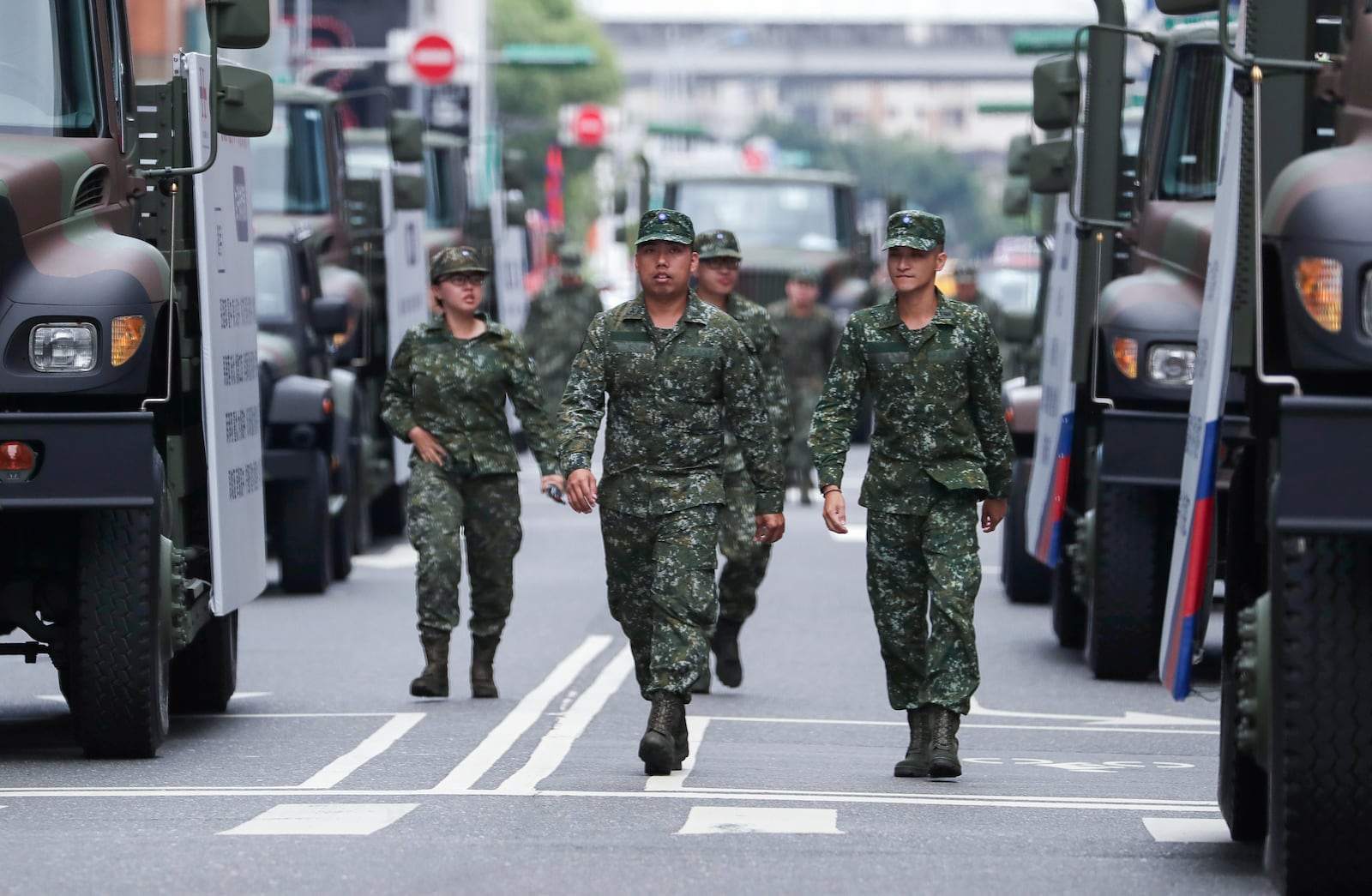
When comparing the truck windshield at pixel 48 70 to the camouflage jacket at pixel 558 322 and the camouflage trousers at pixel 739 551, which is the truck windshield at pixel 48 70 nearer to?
the camouflage trousers at pixel 739 551

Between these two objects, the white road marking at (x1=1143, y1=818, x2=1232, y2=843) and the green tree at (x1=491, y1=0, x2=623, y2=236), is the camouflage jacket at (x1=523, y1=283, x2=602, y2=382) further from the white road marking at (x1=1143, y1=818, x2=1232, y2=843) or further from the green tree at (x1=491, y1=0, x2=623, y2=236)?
the green tree at (x1=491, y1=0, x2=623, y2=236)

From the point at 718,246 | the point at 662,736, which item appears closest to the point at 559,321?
the point at 718,246

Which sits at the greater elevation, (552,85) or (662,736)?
(662,736)

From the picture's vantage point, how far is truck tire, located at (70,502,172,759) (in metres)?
9.83

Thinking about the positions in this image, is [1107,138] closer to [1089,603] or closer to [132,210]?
[1089,603]

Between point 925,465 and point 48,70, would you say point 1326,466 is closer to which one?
point 925,465

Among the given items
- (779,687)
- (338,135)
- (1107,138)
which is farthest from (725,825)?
(338,135)

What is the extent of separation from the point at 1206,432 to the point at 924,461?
255 centimetres

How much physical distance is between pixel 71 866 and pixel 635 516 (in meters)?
2.96

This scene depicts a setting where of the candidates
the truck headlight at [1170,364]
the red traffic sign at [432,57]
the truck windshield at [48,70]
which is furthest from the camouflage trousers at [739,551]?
the red traffic sign at [432,57]

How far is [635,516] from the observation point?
10211 mm

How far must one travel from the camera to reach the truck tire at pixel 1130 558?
512 inches

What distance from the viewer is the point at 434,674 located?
1256 cm

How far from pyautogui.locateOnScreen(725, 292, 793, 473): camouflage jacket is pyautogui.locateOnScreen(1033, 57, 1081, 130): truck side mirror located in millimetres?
1649
